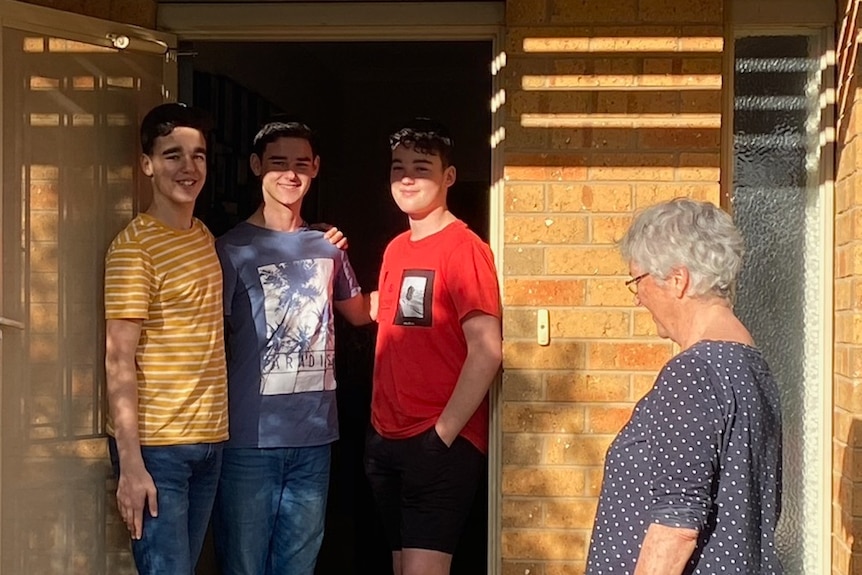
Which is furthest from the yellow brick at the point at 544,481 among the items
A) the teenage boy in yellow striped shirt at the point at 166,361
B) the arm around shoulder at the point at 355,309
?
the teenage boy in yellow striped shirt at the point at 166,361

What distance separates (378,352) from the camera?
12.0 feet

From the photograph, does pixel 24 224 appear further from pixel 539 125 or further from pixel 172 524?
pixel 539 125

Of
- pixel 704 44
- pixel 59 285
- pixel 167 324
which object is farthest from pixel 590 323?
pixel 59 285

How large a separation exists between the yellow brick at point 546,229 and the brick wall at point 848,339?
33.5 inches

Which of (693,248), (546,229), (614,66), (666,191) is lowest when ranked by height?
(693,248)

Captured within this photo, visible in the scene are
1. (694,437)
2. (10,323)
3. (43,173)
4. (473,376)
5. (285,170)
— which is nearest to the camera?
(694,437)

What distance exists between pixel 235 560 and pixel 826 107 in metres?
2.46

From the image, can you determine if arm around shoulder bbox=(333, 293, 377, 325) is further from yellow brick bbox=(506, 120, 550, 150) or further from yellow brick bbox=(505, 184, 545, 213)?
yellow brick bbox=(506, 120, 550, 150)

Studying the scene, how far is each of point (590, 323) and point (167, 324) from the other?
129 centimetres

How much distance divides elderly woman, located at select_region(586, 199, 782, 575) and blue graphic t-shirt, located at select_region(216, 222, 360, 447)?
132 cm

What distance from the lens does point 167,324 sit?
324 centimetres

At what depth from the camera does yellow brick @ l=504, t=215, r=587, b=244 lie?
11.6ft

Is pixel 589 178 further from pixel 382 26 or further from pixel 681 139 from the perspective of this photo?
pixel 382 26

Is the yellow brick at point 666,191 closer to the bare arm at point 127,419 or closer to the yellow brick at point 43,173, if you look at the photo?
the bare arm at point 127,419
